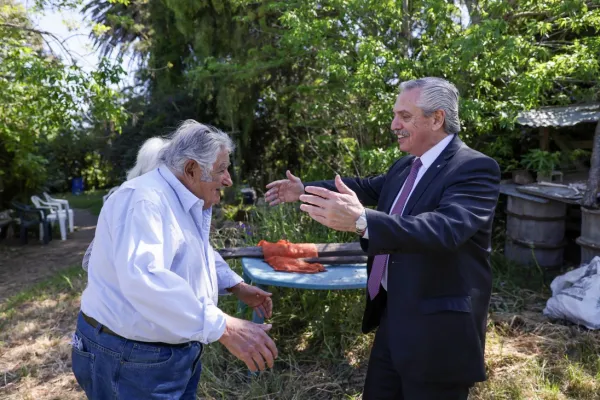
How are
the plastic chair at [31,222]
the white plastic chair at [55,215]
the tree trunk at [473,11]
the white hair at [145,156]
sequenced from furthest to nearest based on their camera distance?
the white plastic chair at [55,215] < the plastic chair at [31,222] < the tree trunk at [473,11] < the white hair at [145,156]

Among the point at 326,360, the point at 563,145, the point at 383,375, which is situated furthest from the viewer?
the point at 563,145

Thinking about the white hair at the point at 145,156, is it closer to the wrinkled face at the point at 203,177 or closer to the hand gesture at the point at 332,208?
the wrinkled face at the point at 203,177

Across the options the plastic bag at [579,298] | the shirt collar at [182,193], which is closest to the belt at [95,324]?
the shirt collar at [182,193]

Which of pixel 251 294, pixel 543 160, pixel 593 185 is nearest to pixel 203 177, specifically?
pixel 251 294

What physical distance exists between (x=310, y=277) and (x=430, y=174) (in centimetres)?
167

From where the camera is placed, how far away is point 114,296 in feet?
5.95

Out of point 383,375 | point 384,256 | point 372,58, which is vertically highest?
point 372,58

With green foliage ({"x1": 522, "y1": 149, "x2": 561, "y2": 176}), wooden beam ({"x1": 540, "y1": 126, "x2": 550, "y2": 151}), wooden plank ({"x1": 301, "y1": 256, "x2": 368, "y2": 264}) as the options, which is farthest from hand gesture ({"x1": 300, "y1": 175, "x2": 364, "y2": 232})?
wooden beam ({"x1": 540, "y1": 126, "x2": 550, "y2": 151})

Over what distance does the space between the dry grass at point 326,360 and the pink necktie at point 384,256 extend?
1.35m

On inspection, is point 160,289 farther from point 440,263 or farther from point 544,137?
point 544,137

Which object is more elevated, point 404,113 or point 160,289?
point 404,113

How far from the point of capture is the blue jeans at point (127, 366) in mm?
1813

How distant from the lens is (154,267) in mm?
1646

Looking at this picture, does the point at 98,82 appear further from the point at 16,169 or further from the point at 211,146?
the point at 211,146
